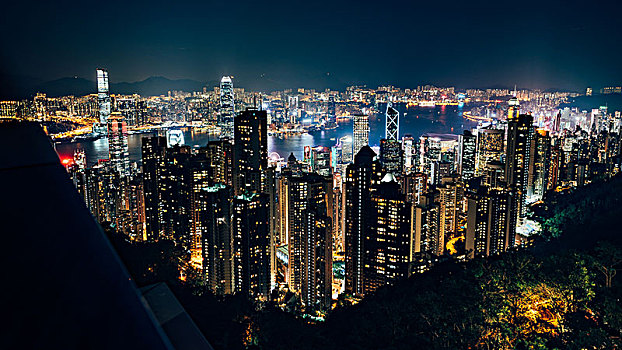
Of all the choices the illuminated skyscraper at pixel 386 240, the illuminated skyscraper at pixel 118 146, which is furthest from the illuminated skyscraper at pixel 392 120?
the illuminated skyscraper at pixel 118 146

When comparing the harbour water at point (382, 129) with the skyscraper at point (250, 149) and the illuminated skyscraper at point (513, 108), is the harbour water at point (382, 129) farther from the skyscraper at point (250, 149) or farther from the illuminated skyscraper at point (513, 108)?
the skyscraper at point (250, 149)

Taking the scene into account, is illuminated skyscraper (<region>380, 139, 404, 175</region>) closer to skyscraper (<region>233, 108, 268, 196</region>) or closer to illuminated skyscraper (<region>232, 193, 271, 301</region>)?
skyscraper (<region>233, 108, 268, 196</region>)

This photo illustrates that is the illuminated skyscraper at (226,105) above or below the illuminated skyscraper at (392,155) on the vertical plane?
above

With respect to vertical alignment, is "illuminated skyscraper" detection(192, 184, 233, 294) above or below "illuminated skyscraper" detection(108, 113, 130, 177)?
below

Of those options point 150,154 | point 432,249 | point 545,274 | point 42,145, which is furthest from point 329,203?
point 42,145

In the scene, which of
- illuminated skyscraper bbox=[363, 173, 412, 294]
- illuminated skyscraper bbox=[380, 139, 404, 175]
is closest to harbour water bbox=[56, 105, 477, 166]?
illuminated skyscraper bbox=[380, 139, 404, 175]

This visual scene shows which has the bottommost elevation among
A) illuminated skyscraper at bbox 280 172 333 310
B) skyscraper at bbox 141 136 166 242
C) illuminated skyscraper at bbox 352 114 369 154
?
illuminated skyscraper at bbox 280 172 333 310

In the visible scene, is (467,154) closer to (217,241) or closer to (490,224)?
(490,224)
